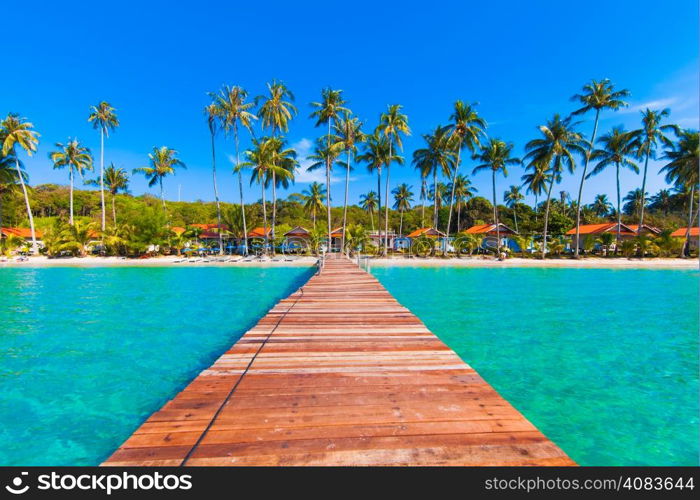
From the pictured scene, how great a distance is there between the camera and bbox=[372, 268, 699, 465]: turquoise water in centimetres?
404

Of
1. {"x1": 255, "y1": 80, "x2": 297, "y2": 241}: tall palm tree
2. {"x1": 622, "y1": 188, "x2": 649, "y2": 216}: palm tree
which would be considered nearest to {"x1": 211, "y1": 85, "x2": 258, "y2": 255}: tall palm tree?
{"x1": 255, "y1": 80, "x2": 297, "y2": 241}: tall palm tree

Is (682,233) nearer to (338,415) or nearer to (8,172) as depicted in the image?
(338,415)

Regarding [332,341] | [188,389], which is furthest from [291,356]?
[188,389]

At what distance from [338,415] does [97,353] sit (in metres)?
6.84

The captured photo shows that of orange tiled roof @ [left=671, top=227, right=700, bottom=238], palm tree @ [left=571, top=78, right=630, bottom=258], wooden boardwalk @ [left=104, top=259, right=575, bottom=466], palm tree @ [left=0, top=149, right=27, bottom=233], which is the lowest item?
wooden boardwalk @ [left=104, top=259, right=575, bottom=466]

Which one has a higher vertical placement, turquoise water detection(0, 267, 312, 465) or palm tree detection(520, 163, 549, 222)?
palm tree detection(520, 163, 549, 222)

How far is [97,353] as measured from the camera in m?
6.81

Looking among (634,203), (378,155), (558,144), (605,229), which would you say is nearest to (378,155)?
(378,155)

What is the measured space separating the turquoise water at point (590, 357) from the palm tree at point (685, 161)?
19707 millimetres

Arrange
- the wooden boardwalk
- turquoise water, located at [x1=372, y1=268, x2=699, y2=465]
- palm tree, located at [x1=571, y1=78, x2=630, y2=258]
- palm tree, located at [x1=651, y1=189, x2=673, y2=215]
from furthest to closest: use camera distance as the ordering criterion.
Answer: palm tree, located at [x1=651, y1=189, x2=673, y2=215], palm tree, located at [x1=571, y1=78, x2=630, y2=258], turquoise water, located at [x1=372, y1=268, x2=699, y2=465], the wooden boardwalk

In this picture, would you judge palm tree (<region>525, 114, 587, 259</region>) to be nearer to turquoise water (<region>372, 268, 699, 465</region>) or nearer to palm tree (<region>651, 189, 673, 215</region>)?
turquoise water (<region>372, 268, 699, 465</region>)

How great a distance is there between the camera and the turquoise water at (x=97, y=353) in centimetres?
411

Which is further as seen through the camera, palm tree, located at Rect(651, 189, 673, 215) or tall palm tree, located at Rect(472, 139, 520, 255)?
palm tree, located at Rect(651, 189, 673, 215)

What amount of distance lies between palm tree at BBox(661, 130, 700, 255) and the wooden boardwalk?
3649 cm
